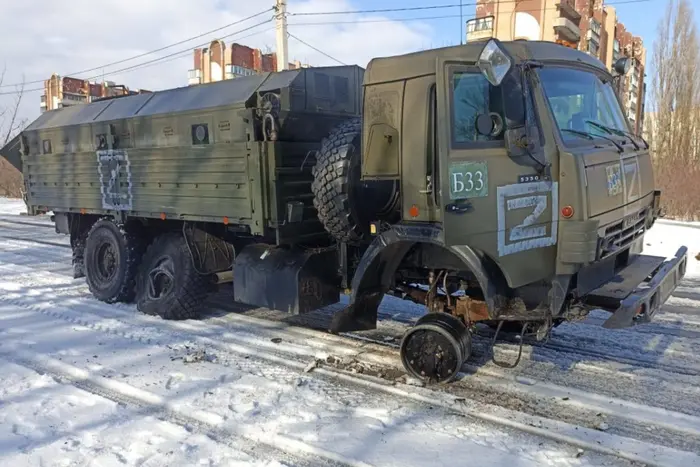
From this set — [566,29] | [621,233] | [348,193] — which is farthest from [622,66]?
[566,29]

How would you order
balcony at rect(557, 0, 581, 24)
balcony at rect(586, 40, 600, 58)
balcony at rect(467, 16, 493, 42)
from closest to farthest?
balcony at rect(467, 16, 493, 42) → balcony at rect(557, 0, 581, 24) → balcony at rect(586, 40, 600, 58)

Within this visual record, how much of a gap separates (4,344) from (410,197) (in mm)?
4507

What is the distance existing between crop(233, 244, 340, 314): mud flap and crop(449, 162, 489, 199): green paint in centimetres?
204

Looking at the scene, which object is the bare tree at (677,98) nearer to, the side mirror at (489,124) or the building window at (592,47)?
the building window at (592,47)

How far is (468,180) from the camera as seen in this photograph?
409cm

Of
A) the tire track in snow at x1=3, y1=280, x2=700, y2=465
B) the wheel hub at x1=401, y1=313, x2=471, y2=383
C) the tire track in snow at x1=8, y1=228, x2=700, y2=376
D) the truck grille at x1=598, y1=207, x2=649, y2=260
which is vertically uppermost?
the truck grille at x1=598, y1=207, x2=649, y2=260

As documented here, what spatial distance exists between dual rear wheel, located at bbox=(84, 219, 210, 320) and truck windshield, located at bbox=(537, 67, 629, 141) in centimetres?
446

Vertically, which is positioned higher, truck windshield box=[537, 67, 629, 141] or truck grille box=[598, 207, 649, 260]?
truck windshield box=[537, 67, 629, 141]

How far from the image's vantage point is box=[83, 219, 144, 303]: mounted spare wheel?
24.8 feet

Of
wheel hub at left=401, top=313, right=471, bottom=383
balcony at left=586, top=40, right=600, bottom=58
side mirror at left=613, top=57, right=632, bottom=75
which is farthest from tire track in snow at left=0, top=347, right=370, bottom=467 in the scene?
balcony at left=586, top=40, right=600, bottom=58

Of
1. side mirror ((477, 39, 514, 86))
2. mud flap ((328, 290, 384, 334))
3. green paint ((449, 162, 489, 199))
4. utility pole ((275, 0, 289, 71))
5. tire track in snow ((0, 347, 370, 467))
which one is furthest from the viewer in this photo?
utility pole ((275, 0, 289, 71))

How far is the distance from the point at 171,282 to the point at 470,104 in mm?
4432

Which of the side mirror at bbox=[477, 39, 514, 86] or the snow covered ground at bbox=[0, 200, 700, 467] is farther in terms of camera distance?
the side mirror at bbox=[477, 39, 514, 86]

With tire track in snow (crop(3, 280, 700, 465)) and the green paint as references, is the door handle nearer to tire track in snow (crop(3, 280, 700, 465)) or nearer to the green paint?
the green paint
